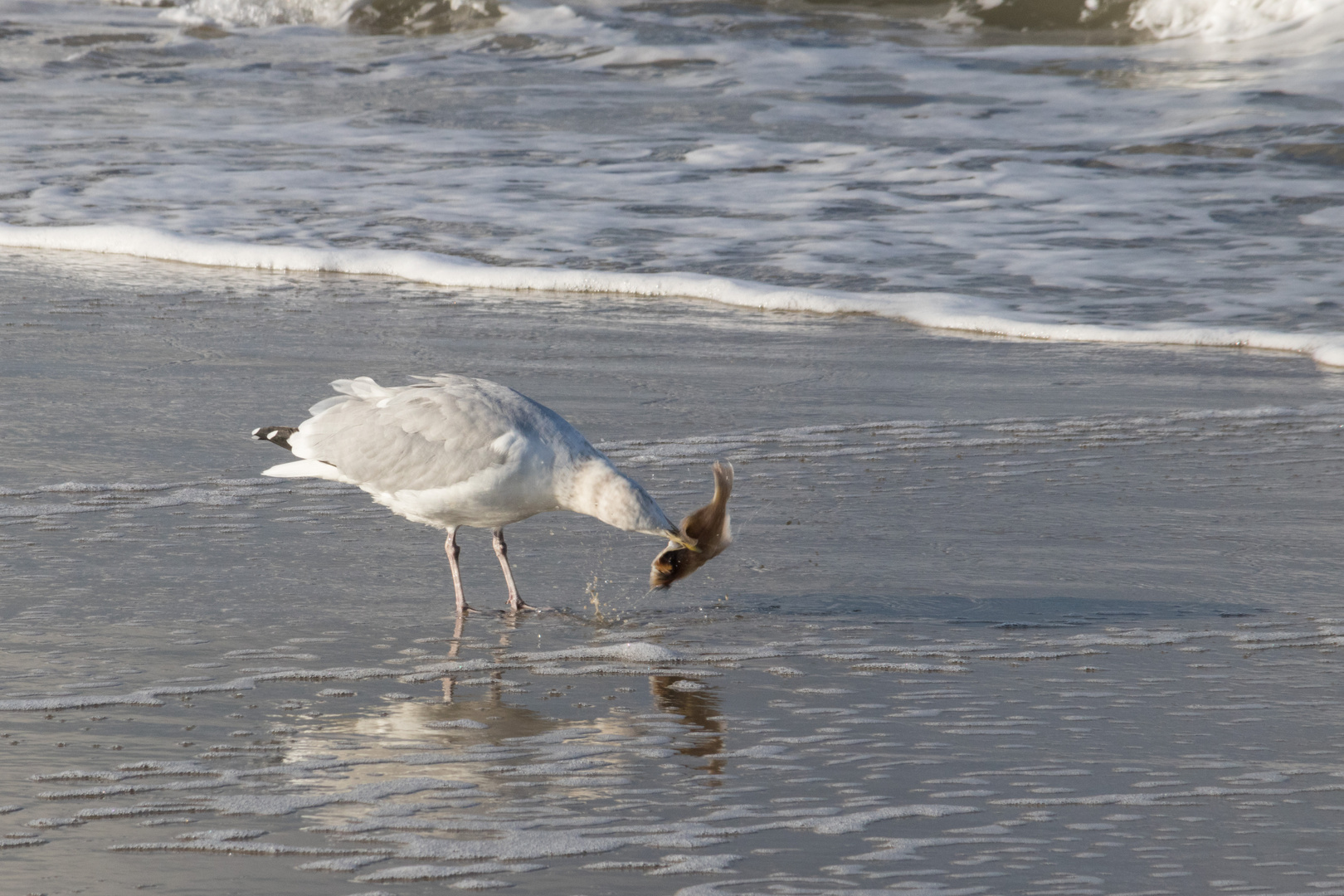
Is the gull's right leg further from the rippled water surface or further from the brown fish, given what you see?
the brown fish

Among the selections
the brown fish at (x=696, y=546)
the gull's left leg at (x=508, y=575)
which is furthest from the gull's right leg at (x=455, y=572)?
the brown fish at (x=696, y=546)

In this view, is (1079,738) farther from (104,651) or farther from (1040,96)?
(1040,96)

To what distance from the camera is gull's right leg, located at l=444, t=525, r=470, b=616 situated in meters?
4.85

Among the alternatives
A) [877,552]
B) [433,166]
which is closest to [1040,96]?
[433,166]

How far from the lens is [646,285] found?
9.91 metres

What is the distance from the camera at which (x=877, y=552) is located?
213 inches

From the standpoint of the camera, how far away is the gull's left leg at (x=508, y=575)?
4898 mm

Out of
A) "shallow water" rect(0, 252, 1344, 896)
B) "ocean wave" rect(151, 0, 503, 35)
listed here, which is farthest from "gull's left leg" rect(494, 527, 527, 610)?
"ocean wave" rect(151, 0, 503, 35)

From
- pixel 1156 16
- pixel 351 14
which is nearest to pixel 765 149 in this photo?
pixel 1156 16

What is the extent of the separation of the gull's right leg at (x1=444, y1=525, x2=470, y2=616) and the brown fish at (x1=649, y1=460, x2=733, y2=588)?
1.94ft

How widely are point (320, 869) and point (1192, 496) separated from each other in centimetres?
406

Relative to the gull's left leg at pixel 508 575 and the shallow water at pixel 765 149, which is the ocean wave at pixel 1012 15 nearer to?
the shallow water at pixel 765 149

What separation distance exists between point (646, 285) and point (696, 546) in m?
5.43

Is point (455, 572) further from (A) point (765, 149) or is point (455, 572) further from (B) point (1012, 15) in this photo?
(B) point (1012, 15)
